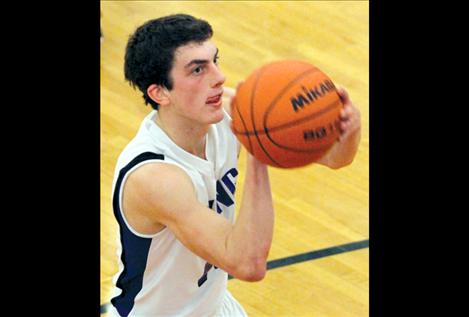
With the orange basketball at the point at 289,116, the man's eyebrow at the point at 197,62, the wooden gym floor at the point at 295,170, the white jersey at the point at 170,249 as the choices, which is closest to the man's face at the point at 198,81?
the man's eyebrow at the point at 197,62

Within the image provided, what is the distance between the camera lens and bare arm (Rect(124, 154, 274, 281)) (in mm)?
3365

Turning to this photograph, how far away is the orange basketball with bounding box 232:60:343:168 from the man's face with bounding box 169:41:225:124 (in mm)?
322

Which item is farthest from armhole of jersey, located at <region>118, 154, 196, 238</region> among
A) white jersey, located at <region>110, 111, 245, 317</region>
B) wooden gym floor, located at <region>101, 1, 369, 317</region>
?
wooden gym floor, located at <region>101, 1, 369, 317</region>

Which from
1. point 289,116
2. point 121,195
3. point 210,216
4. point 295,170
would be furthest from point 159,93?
point 295,170

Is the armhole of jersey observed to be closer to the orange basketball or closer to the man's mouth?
the man's mouth

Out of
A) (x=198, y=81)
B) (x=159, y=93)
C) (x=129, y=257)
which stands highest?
(x=198, y=81)

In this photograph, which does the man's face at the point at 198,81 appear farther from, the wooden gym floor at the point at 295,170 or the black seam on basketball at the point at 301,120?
the wooden gym floor at the point at 295,170

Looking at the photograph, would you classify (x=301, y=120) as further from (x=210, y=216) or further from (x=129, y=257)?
(x=129, y=257)

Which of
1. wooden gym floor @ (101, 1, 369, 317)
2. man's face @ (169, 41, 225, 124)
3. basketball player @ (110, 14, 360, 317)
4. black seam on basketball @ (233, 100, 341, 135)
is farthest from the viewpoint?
wooden gym floor @ (101, 1, 369, 317)

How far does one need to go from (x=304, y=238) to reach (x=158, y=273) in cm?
196

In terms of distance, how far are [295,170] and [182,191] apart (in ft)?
8.92

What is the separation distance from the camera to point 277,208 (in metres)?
5.98

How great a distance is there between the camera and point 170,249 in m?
3.85
